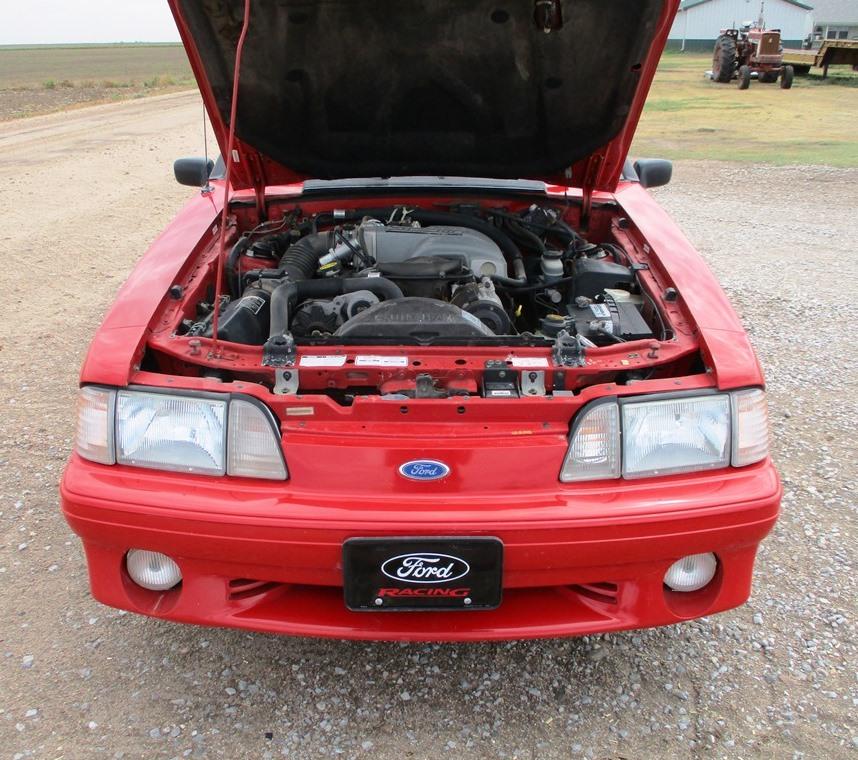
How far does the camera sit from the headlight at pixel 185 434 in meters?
1.75

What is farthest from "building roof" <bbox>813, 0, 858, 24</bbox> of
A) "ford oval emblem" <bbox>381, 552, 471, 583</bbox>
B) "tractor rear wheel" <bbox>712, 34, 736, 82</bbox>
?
"ford oval emblem" <bbox>381, 552, 471, 583</bbox>

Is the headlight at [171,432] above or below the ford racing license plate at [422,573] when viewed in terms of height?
above

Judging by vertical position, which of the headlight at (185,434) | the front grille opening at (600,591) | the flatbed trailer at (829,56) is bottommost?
the front grille opening at (600,591)

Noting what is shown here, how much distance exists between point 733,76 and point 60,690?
957 inches

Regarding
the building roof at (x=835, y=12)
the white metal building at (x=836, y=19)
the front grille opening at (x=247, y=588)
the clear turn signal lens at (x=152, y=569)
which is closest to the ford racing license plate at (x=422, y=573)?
the front grille opening at (x=247, y=588)

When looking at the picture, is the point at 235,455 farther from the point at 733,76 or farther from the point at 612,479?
the point at 733,76

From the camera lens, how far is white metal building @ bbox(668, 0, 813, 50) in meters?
45.4

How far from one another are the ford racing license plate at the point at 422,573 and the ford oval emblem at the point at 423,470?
0.15m

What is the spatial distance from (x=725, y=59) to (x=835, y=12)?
1284 inches

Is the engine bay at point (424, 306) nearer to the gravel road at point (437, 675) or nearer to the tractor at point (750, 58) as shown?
the gravel road at point (437, 675)

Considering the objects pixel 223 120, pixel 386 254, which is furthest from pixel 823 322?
pixel 223 120

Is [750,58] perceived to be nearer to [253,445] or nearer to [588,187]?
[588,187]

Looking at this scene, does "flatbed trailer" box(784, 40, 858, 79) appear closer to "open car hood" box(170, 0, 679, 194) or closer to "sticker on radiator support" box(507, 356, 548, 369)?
"open car hood" box(170, 0, 679, 194)

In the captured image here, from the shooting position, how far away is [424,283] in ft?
8.31
